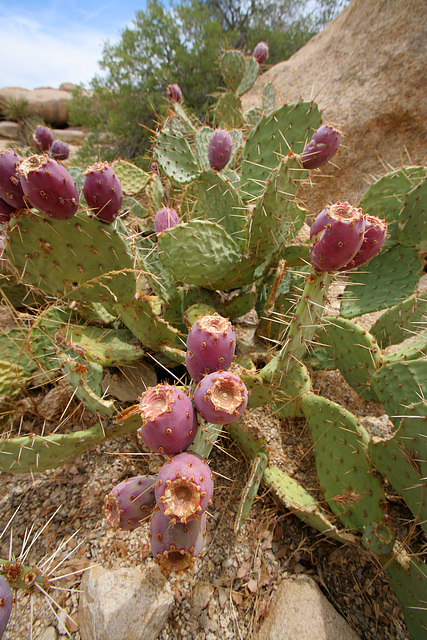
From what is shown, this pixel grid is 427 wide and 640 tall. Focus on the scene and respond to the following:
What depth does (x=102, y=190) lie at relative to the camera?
3.71 feet

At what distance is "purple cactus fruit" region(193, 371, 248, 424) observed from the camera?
737 millimetres

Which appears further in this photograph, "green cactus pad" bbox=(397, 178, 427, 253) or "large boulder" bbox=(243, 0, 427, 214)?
"large boulder" bbox=(243, 0, 427, 214)

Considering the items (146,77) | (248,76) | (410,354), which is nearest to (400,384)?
(410,354)

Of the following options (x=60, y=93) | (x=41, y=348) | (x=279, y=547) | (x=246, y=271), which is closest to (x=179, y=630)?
(x=279, y=547)

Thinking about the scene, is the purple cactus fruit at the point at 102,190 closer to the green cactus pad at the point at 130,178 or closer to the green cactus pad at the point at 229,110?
the green cactus pad at the point at 130,178

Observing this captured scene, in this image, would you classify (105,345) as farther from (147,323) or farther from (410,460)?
(410,460)

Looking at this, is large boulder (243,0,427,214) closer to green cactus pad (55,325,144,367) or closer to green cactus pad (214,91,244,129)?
green cactus pad (214,91,244,129)

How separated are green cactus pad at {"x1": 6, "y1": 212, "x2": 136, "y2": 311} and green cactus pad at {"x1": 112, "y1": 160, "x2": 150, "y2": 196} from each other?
5.32 feet

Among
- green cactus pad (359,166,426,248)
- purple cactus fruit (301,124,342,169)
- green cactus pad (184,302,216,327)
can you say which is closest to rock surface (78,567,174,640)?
green cactus pad (184,302,216,327)

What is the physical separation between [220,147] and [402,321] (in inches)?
54.6

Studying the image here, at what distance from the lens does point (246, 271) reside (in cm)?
178

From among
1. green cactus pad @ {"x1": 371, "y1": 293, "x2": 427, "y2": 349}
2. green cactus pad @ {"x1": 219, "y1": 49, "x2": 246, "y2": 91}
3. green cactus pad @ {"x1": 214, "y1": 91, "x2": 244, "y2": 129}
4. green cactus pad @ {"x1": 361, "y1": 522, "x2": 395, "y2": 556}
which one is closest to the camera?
green cactus pad @ {"x1": 361, "y1": 522, "x2": 395, "y2": 556}

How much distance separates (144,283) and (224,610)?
5.72ft

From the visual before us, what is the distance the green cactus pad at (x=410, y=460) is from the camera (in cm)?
103
